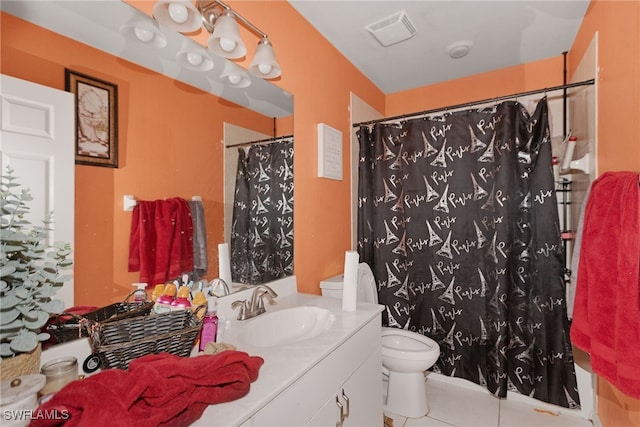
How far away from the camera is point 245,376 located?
75 centimetres

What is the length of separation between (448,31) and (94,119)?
7.00 feet

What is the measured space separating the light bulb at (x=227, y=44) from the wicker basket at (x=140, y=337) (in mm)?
1084

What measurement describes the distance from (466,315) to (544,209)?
86 centimetres

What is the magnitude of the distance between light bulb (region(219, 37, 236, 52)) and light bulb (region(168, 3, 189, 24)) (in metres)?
0.18

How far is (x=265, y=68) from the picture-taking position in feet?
4.85

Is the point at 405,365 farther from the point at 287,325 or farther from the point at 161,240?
the point at 161,240

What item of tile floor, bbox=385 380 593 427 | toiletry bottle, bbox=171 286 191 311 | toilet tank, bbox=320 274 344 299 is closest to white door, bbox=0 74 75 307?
toiletry bottle, bbox=171 286 191 311

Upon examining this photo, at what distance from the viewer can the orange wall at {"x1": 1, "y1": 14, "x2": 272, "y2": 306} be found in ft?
2.77

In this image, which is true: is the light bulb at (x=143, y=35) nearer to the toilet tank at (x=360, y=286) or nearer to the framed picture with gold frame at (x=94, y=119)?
the framed picture with gold frame at (x=94, y=119)

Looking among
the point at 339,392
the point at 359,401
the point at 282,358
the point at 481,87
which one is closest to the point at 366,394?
the point at 359,401

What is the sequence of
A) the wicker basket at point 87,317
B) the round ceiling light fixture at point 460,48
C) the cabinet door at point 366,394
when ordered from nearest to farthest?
the wicker basket at point 87,317 < the cabinet door at point 366,394 < the round ceiling light fixture at point 460,48

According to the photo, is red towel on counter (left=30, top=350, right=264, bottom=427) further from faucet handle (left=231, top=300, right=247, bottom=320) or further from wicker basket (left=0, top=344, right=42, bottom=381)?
faucet handle (left=231, top=300, right=247, bottom=320)

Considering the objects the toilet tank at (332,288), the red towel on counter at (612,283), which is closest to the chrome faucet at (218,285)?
the toilet tank at (332,288)

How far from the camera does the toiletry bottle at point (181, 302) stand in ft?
3.21
